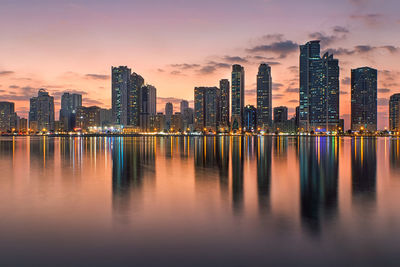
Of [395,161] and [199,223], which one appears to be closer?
[199,223]

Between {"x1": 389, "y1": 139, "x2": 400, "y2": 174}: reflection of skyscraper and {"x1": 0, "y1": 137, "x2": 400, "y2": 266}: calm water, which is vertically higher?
{"x1": 0, "y1": 137, "x2": 400, "y2": 266}: calm water

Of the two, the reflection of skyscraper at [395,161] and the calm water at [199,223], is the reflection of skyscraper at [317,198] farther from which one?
the reflection of skyscraper at [395,161]

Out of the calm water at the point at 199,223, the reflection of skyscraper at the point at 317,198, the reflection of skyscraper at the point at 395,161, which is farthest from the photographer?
the reflection of skyscraper at the point at 395,161

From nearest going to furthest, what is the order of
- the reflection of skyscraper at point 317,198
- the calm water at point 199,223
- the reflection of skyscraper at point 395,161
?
the calm water at point 199,223, the reflection of skyscraper at point 317,198, the reflection of skyscraper at point 395,161

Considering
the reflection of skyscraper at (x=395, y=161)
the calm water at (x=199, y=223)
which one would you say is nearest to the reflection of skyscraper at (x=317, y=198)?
the calm water at (x=199, y=223)

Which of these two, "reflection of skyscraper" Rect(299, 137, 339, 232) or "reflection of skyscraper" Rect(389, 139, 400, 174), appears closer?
"reflection of skyscraper" Rect(299, 137, 339, 232)

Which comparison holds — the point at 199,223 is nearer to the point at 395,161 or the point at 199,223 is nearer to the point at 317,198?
the point at 317,198

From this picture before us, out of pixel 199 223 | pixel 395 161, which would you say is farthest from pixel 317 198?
pixel 395 161

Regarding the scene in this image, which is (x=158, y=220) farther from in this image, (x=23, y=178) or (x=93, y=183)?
(x=23, y=178)

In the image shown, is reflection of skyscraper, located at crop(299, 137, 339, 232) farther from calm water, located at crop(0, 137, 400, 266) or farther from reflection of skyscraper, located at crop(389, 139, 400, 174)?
reflection of skyscraper, located at crop(389, 139, 400, 174)

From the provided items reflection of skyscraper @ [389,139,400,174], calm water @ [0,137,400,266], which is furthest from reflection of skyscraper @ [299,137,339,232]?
reflection of skyscraper @ [389,139,400,174]

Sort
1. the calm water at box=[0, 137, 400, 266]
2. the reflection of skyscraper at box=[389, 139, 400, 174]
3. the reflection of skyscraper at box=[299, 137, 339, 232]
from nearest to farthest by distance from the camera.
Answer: the calm water at box=[0, 137, 400, 266] < the reflection of skyscraper at box=[299, 137, 339, 232] < the reflection of skyscraper at box=[389, 139, 400, 174]

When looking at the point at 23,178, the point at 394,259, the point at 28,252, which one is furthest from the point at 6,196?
the point at 394,259

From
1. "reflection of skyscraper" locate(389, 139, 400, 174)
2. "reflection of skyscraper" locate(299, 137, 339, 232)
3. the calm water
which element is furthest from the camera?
"reflection of skyscraper" locate(389, 139, 400, 174)
